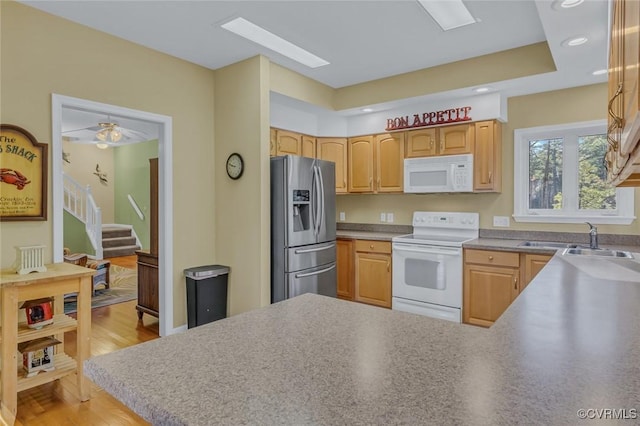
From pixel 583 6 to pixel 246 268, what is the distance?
318cm

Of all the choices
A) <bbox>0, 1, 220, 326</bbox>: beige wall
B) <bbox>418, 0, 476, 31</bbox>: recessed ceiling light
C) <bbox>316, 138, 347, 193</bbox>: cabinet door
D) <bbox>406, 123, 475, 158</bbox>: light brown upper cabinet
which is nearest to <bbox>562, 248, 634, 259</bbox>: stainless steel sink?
<bbox>406, 123, 475, 158</bbox>: light brown upper cabinet

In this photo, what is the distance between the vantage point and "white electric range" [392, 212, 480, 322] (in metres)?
3.73

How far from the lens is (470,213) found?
419 cm

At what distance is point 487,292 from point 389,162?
1.81 m

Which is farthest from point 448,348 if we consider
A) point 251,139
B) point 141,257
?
point 141,257

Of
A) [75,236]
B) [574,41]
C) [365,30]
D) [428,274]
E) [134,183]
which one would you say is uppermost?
[365,30]

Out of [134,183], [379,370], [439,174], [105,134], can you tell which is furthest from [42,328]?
[134,183]

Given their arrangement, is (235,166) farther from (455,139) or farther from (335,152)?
(455,139)

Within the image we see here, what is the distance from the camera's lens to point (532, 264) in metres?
3.29

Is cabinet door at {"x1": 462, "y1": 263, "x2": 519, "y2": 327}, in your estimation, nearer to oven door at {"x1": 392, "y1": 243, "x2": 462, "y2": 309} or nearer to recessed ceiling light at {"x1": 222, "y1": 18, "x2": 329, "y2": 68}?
oven door at {"x1": 392, "y1": 243, "x2": 462, "y2": 309}

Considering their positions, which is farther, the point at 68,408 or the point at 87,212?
the point at 87,212

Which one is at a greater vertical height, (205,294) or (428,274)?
(428,274)

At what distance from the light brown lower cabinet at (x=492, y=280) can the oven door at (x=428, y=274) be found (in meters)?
0.10

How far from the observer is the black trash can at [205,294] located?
3453 mm
